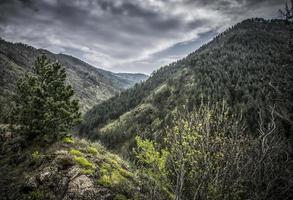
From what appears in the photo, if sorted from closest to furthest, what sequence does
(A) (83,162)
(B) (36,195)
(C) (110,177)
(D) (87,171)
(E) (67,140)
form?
(B) (36,195) < (D) (87,171) < (C) (110,177) < (A) (83,162) < (E) (67,140)

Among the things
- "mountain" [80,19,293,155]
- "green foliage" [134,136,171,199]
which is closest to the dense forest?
"green foliage" [134,136,171,199]

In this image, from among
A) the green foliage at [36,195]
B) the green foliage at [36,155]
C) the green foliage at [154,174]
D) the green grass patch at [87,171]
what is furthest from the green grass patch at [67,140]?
the green foliage at [154,174]

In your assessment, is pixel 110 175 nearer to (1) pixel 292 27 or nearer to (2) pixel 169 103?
(1) pixel 292 27

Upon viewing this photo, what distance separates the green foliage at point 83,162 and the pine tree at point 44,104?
5.52 m

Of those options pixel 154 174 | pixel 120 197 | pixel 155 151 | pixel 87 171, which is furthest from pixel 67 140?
pixel 154 174

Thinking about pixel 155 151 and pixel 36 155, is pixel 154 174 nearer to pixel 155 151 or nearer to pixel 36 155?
pixel 155 151

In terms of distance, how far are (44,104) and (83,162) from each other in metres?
8.01

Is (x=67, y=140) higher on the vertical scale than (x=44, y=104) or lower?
lower

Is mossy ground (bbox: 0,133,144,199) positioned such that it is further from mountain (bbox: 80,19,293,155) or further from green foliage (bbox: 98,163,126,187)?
mountain (bbox: 80,19,293,155)

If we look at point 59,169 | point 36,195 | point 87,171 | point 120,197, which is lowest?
point 36,195

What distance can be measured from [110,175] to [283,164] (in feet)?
35.1

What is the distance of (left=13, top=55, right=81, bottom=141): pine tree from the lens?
63.2 ft

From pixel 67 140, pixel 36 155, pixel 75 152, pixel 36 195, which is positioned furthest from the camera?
pixel 67 140

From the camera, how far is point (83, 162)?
14648 millimetres
